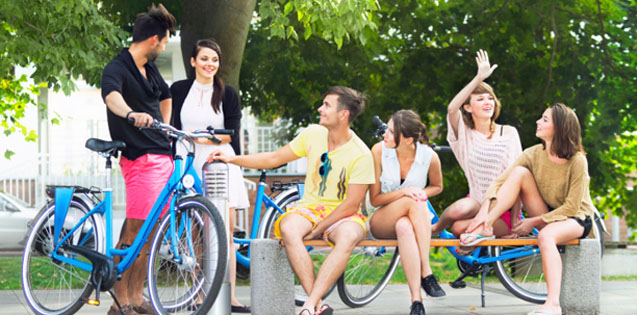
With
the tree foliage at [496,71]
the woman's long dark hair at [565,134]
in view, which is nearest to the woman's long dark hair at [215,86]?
the woman's long dark hair at [565,134]

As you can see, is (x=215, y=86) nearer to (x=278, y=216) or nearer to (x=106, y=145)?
(x=106, y=145)

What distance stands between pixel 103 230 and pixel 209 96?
4.08 ft

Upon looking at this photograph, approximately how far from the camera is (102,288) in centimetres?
558

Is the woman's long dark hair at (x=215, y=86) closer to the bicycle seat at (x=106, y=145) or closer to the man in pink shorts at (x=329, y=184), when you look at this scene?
the man in pink shorts at (x=329, y=184)

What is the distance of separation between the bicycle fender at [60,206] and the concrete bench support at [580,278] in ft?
11.2

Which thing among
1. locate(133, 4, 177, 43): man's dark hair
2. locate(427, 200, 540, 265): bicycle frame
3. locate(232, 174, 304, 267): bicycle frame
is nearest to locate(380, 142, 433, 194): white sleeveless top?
locate(427, 200, 540, 265): bicycle frame

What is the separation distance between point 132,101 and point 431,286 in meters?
2.31

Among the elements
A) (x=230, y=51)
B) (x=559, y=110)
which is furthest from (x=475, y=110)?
(x=230, y=51)

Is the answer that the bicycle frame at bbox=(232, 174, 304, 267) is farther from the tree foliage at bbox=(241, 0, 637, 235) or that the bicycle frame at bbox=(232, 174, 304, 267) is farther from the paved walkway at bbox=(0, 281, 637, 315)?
the tree foliage at bbox=(241, 0, 637, 235)

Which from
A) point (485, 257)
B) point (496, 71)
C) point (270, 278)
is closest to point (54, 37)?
point (270, 278)

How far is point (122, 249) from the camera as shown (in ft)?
18.9

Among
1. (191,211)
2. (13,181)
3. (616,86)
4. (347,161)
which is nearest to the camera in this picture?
(191,211)

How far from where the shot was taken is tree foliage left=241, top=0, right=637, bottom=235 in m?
10.9

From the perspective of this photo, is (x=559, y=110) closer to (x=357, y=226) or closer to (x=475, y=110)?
(x=475, y=110)
